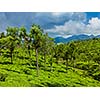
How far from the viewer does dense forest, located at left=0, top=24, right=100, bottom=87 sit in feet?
24.6

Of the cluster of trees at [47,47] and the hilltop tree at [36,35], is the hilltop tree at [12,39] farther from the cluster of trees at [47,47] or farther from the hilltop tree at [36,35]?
the hilltop tree at [36,35]

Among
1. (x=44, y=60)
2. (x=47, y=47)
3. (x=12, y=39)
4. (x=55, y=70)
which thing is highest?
(x=12, y=39)

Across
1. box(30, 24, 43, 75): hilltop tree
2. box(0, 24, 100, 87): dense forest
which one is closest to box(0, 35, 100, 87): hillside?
box(0, 24, 100, 87): dense forest

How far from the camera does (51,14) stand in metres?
7.46

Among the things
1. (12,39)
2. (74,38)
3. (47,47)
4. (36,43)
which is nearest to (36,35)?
(36,43)

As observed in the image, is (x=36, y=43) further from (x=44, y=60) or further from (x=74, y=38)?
(x=74, y=38)

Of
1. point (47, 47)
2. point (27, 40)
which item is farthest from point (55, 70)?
point (27, 40)

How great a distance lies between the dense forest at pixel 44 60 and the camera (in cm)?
750

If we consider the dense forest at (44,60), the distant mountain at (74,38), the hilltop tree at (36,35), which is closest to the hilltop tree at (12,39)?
the dense forest at (44,60)

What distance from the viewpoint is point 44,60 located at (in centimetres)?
755

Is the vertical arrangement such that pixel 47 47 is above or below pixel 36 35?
below
